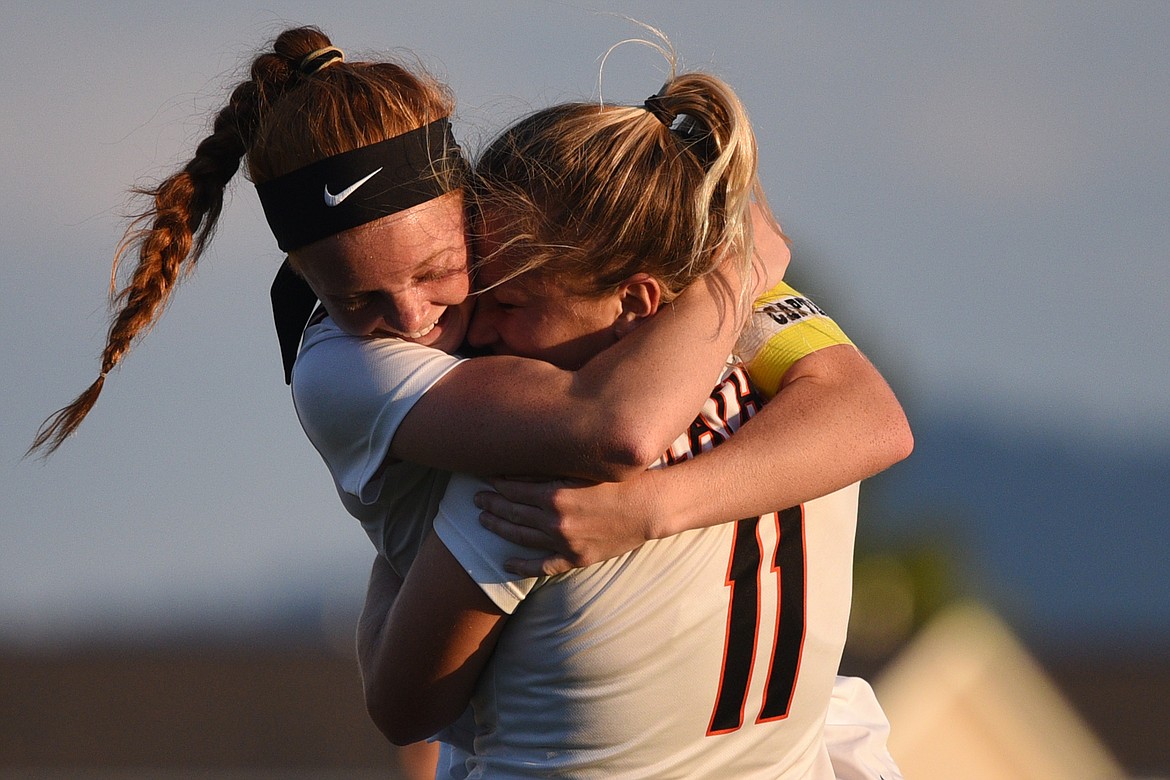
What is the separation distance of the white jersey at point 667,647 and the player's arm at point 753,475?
3.0 inches

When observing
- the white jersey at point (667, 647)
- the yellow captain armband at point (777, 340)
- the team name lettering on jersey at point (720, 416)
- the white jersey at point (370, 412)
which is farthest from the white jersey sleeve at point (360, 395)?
the yellow captain armband at point (777, 340)

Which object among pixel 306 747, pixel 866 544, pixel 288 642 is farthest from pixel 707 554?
pixel 288 642

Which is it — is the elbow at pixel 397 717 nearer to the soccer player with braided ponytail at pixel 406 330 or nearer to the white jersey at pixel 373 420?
the white jersey at pixel 373 420

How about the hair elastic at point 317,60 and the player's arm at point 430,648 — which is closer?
the player's arm at point 430,648

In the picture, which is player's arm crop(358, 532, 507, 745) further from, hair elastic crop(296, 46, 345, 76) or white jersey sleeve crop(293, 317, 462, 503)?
hair elastic crop(296, 46, 345, 76)

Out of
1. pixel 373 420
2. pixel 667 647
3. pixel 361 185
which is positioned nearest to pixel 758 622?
pixel 667 647

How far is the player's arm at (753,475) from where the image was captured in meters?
2.41

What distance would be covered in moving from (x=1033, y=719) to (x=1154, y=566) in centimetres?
2370

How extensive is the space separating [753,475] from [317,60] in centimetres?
126

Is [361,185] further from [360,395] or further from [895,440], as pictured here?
[895,440]

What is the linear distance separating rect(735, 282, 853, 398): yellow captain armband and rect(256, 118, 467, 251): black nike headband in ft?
2.28

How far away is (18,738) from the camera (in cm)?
1981

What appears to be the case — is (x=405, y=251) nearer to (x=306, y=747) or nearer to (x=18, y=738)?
(x=306, y=747)

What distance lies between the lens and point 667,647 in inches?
98.3
